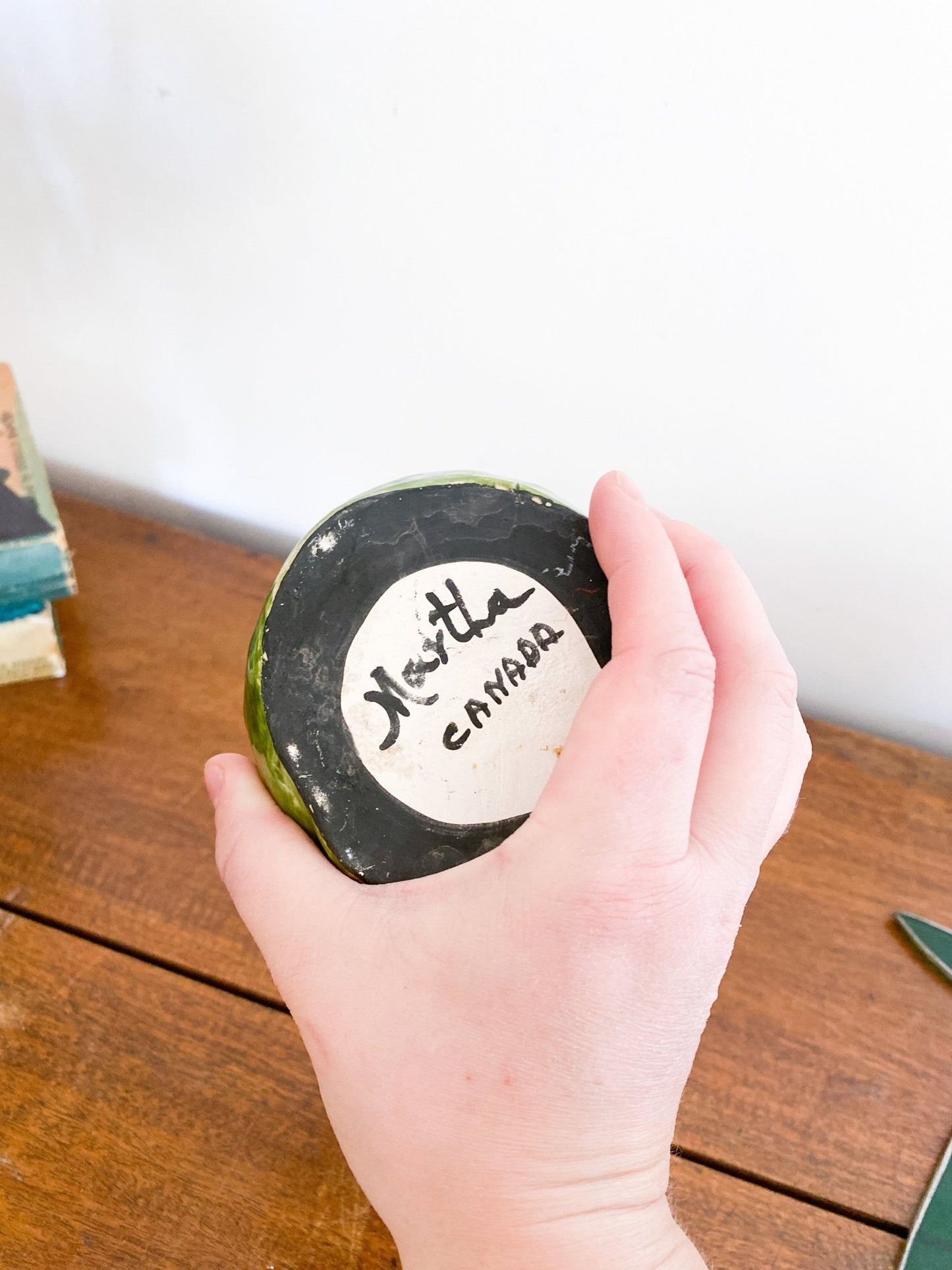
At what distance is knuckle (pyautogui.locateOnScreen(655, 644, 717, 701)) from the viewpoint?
1.53ft

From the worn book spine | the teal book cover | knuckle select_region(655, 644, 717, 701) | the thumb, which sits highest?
knuckle select_region(655, 644, 717, 701)

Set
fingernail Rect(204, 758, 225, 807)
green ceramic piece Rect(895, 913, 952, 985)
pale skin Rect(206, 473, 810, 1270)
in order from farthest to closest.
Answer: green ceramic piece Rect(895, 913, 952, 985) → fingernail Rect(204, 758, 225, 807) → pale skin Rect(206, 473, 810, 1270)

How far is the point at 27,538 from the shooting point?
2.50ft

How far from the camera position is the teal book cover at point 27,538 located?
2.50 ft

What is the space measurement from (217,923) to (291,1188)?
20 centimetres

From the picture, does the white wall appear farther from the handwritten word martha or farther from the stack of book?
the handwritten word martha

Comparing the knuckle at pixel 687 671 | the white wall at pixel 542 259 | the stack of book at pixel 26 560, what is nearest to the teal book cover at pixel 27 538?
the stack of book at pixel 26 560

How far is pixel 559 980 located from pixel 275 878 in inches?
6.8

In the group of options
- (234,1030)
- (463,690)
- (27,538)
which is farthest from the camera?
(27,538)

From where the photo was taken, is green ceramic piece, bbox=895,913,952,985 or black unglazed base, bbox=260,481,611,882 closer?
black unglazed base, bbox=260,481,611,882

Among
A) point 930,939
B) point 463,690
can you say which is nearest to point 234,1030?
point 463,690

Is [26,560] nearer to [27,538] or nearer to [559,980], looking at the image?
[27,538]

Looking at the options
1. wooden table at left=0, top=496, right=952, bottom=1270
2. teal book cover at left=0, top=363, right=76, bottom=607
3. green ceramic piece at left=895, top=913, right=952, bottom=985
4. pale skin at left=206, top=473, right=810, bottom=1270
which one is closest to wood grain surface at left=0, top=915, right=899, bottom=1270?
wooden table at left=0, top=496, right=952, bottom=1270

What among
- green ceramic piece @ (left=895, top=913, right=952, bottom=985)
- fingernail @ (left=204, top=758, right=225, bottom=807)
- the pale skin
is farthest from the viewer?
green ceramic piece @ (left=895, top=913, right=952, bottom=985)
